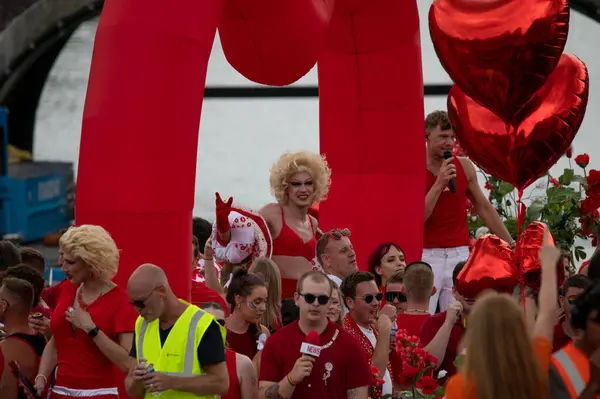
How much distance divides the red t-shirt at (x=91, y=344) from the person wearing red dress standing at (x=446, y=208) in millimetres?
2601

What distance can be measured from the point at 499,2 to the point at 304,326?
1331 mm

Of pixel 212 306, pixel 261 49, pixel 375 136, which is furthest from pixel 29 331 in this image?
pixel 375 136

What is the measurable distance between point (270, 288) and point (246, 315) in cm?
34

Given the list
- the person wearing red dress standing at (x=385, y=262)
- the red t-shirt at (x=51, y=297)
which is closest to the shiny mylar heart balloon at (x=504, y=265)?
the person wearing red dress standing at (x=385, y=262)

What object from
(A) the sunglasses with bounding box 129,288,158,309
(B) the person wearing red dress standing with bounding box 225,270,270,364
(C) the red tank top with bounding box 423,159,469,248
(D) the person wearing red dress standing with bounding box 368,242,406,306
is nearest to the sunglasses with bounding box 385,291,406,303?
(D) the person wearing red dress standing with bounding box 368,242,406,306

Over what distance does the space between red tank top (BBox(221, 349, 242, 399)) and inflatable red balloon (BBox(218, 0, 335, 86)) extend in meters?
1.74

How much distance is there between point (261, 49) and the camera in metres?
6.00

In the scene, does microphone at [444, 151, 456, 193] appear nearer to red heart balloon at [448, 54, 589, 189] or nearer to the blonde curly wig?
the blonde curly wig

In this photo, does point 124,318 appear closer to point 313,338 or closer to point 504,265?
point 313,338

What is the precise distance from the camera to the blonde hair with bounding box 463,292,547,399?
327 centimetres

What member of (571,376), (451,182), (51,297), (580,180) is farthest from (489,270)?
(580,180)

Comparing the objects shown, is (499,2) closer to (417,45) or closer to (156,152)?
(156,152)

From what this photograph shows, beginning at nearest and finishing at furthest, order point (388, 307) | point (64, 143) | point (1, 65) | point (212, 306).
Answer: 1. point (212, 306)
2. point (388, 307)
3. point (1, 65)
4. point (64, 143)

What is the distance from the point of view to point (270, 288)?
18.1ft
